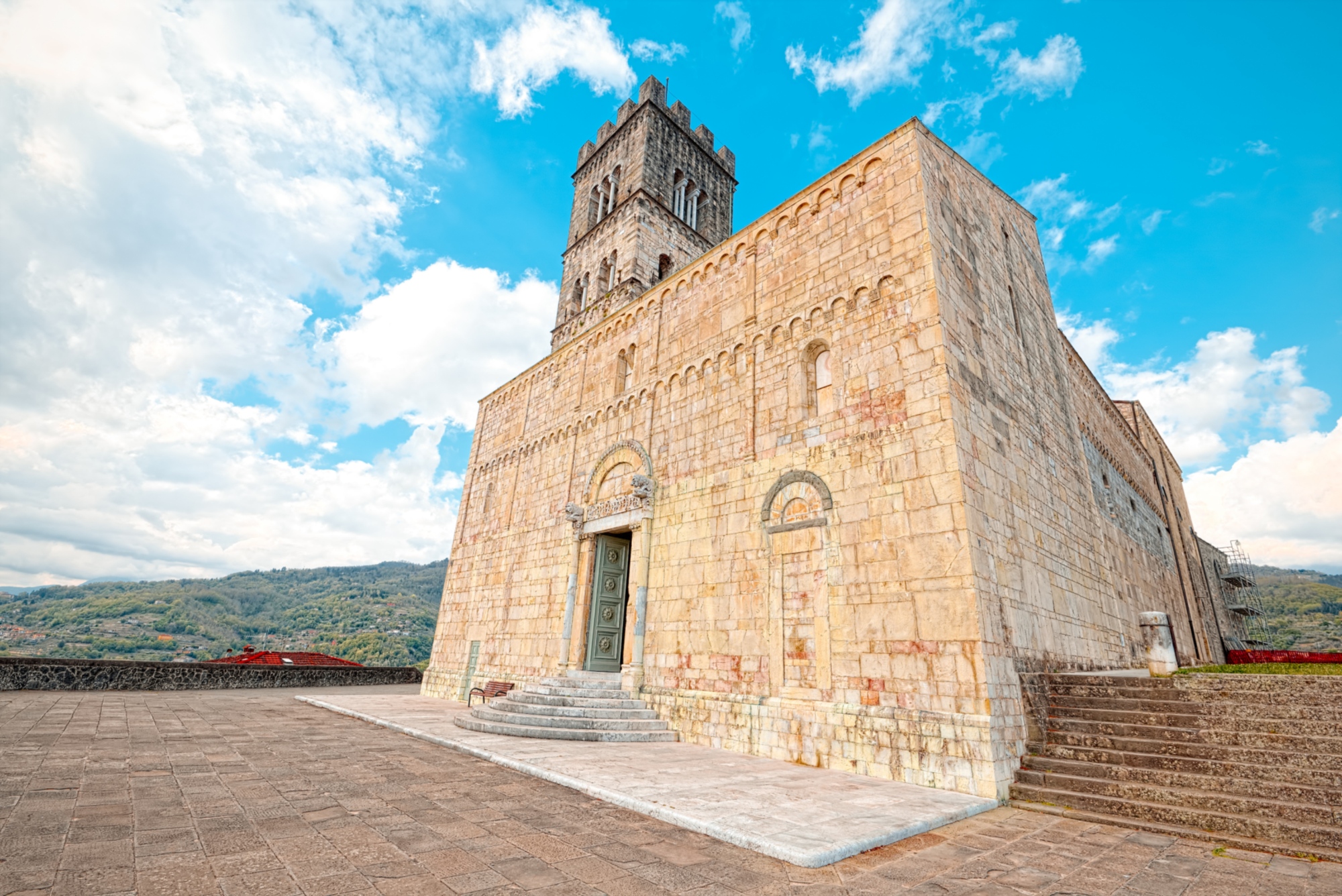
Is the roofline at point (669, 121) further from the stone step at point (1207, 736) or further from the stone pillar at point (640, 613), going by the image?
the stone step at point (1207, 736)

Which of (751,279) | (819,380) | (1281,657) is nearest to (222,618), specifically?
(751,279)

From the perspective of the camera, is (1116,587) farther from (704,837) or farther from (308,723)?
(308,723)

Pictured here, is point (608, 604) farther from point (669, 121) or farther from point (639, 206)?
point (669, 121)

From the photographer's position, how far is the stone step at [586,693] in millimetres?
10570

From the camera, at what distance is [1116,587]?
12445mm

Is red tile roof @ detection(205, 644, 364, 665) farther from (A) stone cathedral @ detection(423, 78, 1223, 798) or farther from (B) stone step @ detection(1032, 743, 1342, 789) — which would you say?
(B) stone step @ detection(1032, 743, 1342, 789)

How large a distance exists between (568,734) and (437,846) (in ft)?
18.8

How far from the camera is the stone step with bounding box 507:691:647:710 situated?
10.3 m

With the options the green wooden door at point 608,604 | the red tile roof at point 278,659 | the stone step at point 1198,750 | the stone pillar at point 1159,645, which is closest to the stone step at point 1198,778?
the stone step at point 1198,750

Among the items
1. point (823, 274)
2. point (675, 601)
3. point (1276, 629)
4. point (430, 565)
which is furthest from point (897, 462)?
point (430, 565)

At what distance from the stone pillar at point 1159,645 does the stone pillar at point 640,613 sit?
8041mm

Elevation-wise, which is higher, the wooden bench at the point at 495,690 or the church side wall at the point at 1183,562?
the church side wall at the point at 1183,562

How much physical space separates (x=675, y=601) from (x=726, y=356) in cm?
509

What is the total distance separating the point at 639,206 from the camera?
2014 cm
